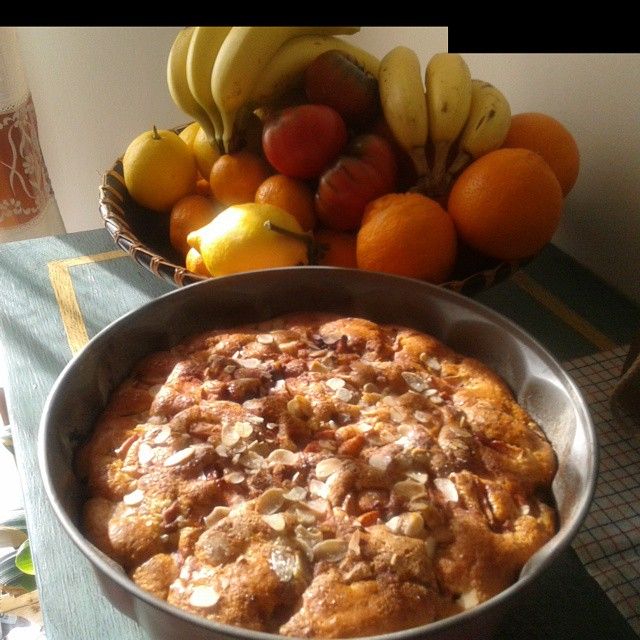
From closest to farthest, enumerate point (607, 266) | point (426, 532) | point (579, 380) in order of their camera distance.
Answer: point (426, 532), point (579, 380), point (607, 266)

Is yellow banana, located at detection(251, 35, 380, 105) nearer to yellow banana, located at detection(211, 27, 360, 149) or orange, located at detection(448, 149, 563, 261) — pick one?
yellow banana, located at detection(211, 27, 360, 149)

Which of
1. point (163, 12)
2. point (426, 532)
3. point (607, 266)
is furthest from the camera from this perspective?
point (607, 266)

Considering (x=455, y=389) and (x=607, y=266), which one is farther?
(x=607, y=266)

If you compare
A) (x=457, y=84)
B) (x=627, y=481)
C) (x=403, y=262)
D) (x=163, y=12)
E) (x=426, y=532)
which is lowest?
(x=627, y=481)

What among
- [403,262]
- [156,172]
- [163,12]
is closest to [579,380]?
[403,262]

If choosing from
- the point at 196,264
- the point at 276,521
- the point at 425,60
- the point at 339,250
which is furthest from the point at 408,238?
the point at 425,60

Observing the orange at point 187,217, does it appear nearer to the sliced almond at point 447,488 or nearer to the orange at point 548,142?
the orange at point 548,142

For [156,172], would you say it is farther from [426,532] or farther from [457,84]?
[426,532]

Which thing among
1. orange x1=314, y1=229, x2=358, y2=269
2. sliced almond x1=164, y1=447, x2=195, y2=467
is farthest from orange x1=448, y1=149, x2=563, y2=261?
sliced almond x1=164, y1=447, x2=195, y2=467

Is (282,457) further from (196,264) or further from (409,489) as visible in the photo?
(196,264)
